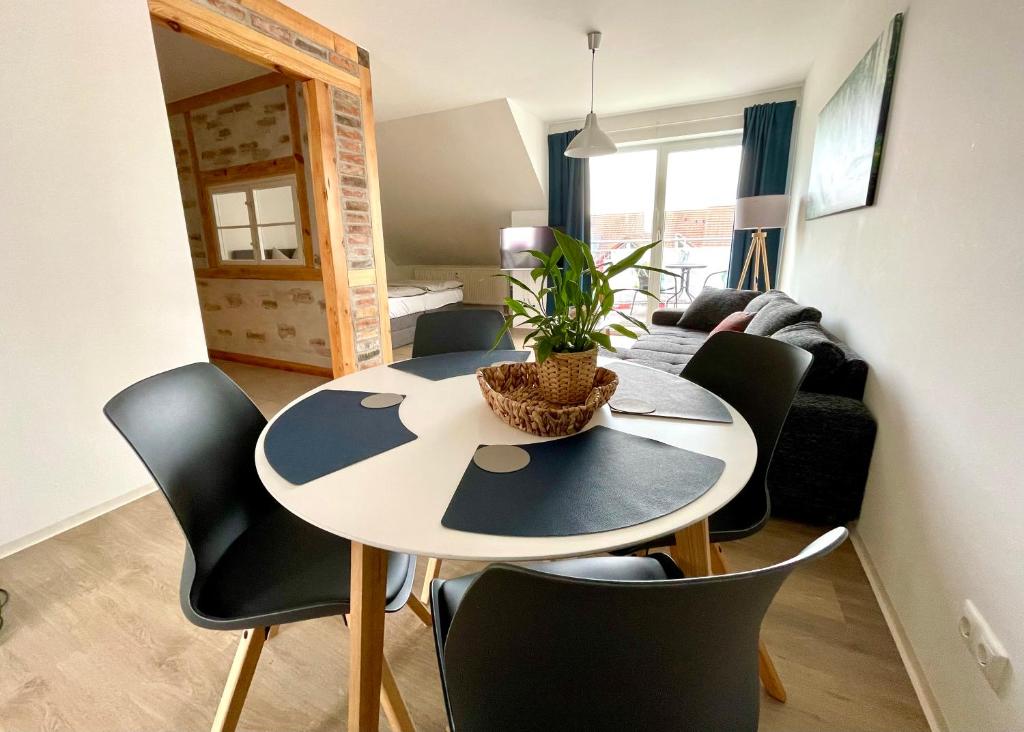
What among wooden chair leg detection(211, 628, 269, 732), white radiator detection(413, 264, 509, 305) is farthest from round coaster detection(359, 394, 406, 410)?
white radiator detection(413, 264, 509, 305)

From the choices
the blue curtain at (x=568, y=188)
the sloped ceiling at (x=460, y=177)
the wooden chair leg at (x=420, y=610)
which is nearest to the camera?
the wooden chair leg at (x=420, y=610)

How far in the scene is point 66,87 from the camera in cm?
184

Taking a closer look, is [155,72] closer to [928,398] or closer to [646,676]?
[646,676]

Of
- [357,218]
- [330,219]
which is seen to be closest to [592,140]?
[357,218]

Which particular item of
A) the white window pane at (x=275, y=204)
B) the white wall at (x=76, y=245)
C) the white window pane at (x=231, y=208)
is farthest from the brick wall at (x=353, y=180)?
the white wall at (x=76, y=245)

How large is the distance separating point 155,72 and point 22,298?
1176mm

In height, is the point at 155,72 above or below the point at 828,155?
above

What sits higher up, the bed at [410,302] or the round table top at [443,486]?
the round table top at [443,486]

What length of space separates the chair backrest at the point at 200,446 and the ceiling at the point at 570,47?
103 inches

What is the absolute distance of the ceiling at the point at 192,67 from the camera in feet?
10.2

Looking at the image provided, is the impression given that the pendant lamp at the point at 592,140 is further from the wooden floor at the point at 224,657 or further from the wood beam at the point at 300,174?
the wooden floor at the point at 224,657

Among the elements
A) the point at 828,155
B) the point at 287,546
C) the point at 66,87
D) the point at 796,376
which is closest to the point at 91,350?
the point at 66,87

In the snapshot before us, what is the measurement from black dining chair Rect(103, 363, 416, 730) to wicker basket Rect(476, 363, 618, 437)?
0.42 metres

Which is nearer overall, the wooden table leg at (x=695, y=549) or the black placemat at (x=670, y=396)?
the wooden table leg at (x=695, y=549)
